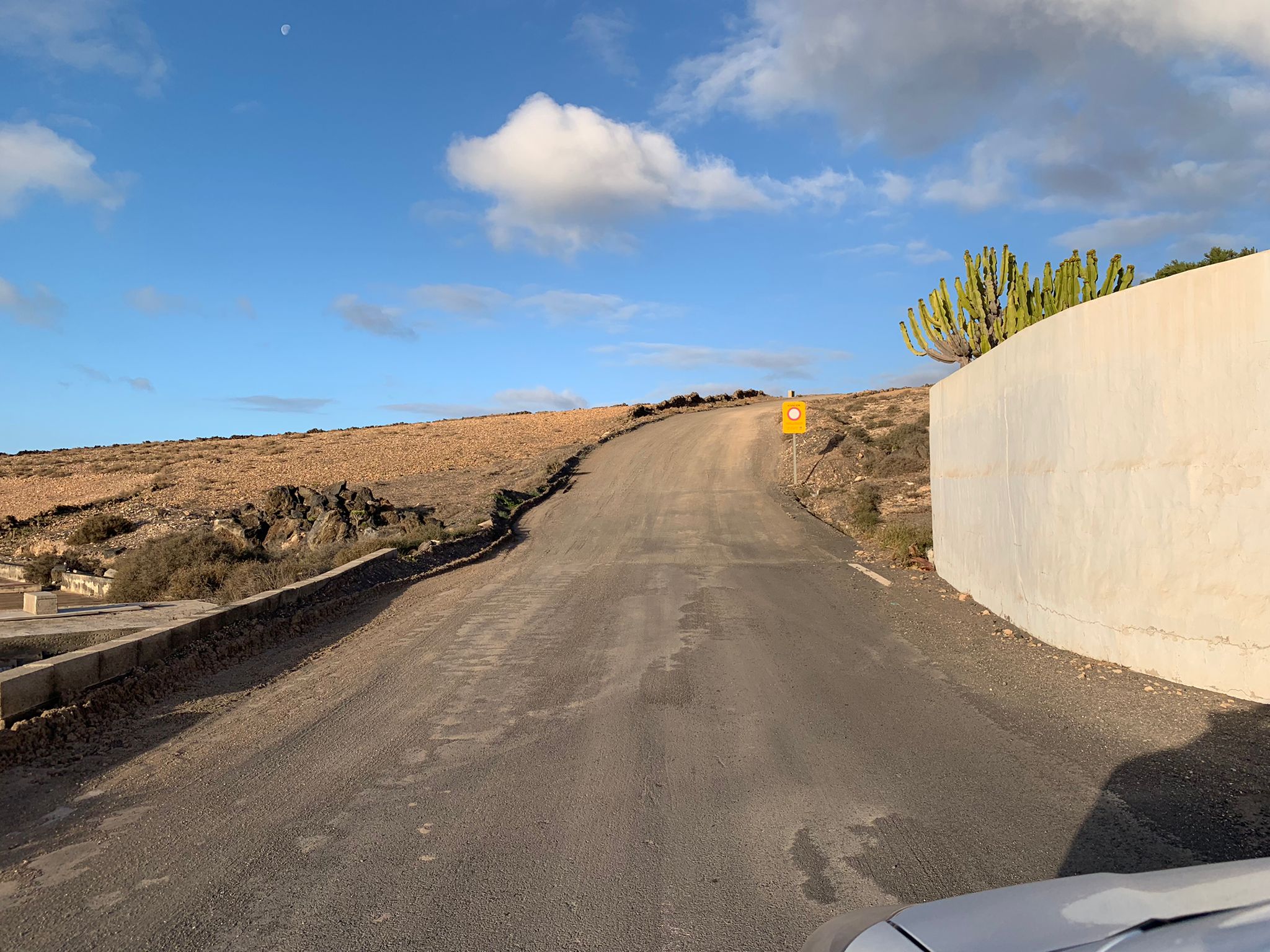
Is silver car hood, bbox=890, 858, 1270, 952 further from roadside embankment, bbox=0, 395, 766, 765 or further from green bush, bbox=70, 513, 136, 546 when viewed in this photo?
green bush, bbox=70, 513, 136, 546

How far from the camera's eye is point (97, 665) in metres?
7.35

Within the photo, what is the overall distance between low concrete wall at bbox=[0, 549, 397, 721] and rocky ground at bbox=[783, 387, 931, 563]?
35.7ft

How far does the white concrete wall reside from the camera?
6.29 m

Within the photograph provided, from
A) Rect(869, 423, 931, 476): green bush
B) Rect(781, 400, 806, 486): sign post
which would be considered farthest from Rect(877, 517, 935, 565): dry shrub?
Rect(781, 400, 806, 486): sign post

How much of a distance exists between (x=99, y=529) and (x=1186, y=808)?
26.6 m

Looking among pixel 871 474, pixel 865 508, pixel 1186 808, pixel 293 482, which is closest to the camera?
pixel 1186 808

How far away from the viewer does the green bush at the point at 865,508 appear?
731 inches

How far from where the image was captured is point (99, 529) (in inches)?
938

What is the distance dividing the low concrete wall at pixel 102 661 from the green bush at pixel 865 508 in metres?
12.5

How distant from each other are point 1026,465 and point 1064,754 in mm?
4485

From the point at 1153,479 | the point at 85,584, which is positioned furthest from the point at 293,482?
the point at 1153,479

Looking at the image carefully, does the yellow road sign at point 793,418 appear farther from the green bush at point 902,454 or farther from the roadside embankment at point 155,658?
the roadside embankment at point 155,658

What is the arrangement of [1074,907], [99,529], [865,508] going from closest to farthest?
1. [1074,907]
2. [865,508]
3. [99,529]

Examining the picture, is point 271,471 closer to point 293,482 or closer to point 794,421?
point 293,482
